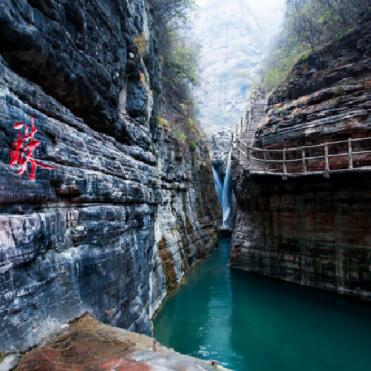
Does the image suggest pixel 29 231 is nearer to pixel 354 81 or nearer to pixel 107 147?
pixel 107 147

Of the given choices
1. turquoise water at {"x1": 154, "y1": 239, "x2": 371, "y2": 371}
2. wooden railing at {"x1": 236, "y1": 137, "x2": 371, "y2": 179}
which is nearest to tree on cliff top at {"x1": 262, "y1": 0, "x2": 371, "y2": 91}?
wooden railing at {"x1": 236, "y1": 137, "x2": 371, "y2": 179}

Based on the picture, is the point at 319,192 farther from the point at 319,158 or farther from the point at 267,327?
the point at 267,327

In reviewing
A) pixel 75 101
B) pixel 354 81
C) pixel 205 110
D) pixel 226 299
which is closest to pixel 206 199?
pixel 226 299

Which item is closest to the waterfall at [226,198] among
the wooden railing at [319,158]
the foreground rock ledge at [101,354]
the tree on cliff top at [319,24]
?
the tree on cliff top at [319,24]

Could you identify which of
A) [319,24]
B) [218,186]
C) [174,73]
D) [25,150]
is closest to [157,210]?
[25,150]

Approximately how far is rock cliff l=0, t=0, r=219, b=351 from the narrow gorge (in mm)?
28

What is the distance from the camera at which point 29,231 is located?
3676mm

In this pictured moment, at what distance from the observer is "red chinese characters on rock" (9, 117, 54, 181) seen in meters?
3.65

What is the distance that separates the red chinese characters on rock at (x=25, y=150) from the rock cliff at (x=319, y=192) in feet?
30.9

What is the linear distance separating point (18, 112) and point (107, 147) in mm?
2767

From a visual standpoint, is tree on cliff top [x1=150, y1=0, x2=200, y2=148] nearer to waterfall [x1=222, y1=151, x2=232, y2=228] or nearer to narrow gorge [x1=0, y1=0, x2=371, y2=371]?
narrow gorge [x1=0, y1=0, x2=371, y2=371]

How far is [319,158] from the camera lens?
11.5 meters

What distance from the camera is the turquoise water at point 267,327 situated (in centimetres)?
809

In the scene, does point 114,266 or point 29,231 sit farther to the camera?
point 114,266
